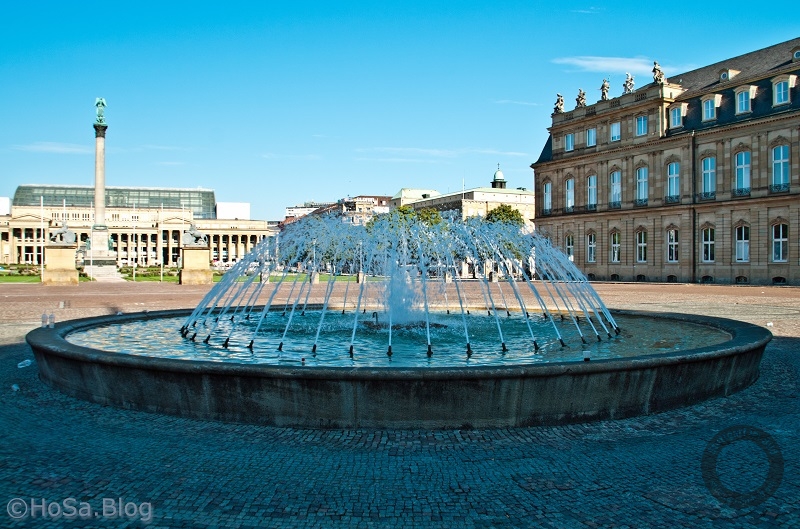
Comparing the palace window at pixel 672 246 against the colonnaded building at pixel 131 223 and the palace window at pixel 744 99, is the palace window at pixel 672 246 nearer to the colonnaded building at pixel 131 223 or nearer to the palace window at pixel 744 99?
the palace window at pixel 744 99

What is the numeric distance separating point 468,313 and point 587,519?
14053mm

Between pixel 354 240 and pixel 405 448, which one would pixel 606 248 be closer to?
pixel 354 240

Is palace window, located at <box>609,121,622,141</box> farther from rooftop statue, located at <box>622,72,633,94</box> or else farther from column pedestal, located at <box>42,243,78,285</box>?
column pedestal, located at <box>42,243,78,285</box>

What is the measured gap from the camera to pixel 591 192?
6569 centimetres

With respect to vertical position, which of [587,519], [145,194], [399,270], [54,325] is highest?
[145,194]

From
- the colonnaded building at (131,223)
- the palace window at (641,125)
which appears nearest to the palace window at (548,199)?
the palace window at (641,125)

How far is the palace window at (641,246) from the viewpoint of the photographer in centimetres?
5972

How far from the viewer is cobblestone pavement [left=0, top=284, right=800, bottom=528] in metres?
5.22

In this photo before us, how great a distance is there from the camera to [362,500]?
5.51m

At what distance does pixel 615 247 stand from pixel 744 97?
17.2 meters

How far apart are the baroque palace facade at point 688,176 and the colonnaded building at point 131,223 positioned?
9233cm

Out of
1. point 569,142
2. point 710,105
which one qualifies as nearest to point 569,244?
point 569,142

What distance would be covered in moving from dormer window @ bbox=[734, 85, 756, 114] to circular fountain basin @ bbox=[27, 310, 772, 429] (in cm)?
5073

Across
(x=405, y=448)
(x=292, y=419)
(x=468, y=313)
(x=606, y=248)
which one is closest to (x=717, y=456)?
(x=405, y=448)
